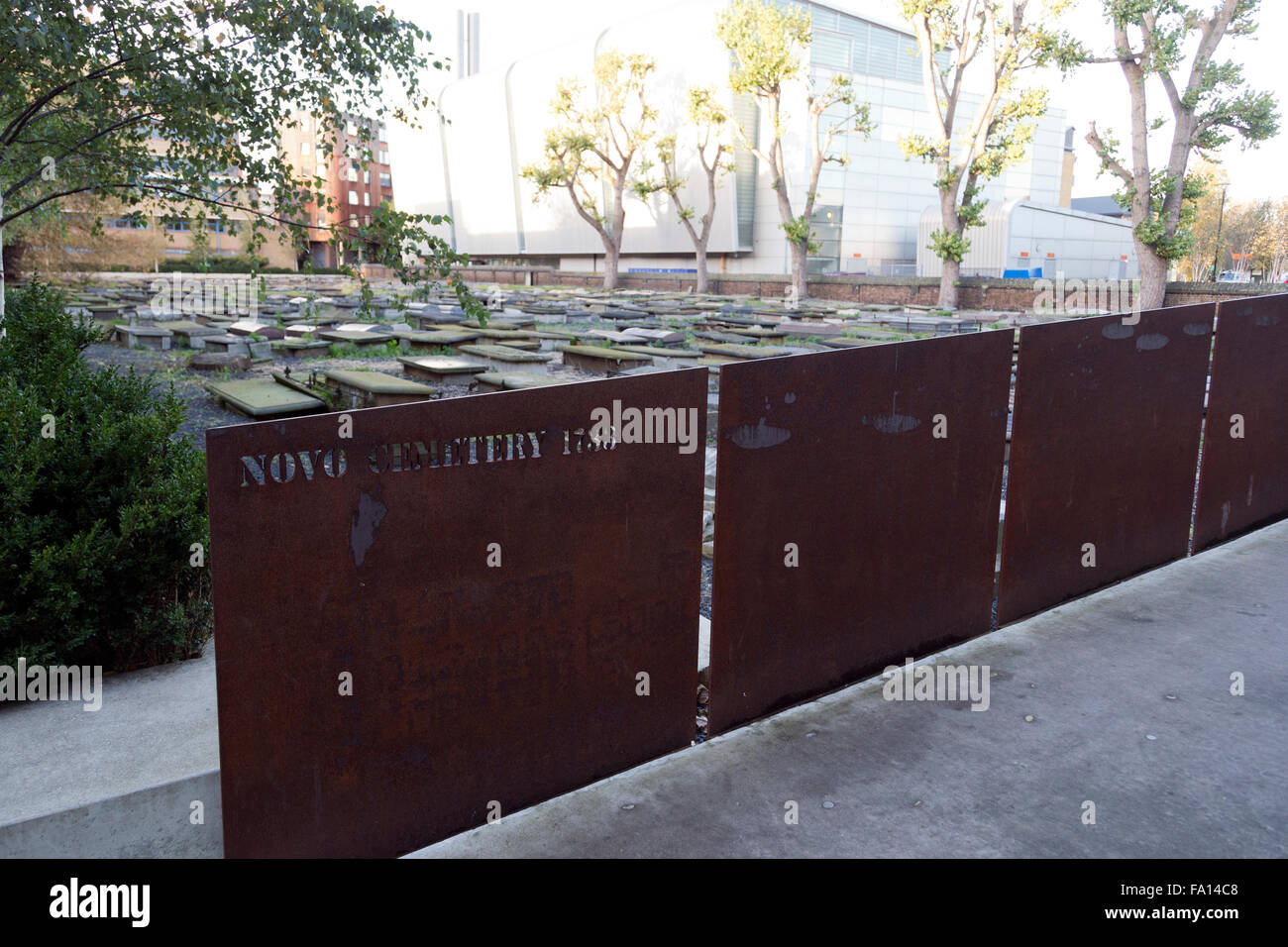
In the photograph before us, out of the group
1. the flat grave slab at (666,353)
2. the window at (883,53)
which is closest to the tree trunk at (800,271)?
the flat grave slab at (666,353)

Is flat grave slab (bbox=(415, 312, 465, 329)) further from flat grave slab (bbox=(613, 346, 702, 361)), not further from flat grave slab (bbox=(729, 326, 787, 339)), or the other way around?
flat grave slab (bbox=(729, 326, 787, 339))

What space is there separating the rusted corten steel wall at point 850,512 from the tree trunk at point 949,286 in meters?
24.9

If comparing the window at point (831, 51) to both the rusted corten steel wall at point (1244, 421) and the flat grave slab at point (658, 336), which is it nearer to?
the flat grave slab at point (658, 336)

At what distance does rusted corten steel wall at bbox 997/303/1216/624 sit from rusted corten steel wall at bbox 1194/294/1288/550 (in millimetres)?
253

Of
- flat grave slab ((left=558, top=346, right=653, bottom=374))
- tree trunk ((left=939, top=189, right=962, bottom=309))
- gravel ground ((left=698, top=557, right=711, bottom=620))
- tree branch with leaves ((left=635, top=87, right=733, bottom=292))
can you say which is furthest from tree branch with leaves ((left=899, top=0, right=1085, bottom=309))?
gravel ground ((left=698, top=557, right=711, bottom=620))

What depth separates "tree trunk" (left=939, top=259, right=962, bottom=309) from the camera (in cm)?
2645

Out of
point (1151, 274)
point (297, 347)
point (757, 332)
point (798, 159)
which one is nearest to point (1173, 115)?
point (1151, 274)

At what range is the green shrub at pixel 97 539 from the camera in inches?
107

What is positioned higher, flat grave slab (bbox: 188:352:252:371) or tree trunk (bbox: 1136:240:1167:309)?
tree trunk (bbox: 1136:240:1167:309)

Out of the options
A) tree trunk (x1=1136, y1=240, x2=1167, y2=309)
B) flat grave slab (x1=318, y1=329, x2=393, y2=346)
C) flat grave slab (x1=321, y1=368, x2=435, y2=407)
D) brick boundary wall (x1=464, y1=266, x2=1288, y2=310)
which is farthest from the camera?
brick boundary wall (x1=464, y1=266, x2=1288, y2=310)

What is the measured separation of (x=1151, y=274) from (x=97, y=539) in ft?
72.0

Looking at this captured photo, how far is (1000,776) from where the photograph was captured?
2.61 m

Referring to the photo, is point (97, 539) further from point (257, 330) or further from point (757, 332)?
point (757, 332)
